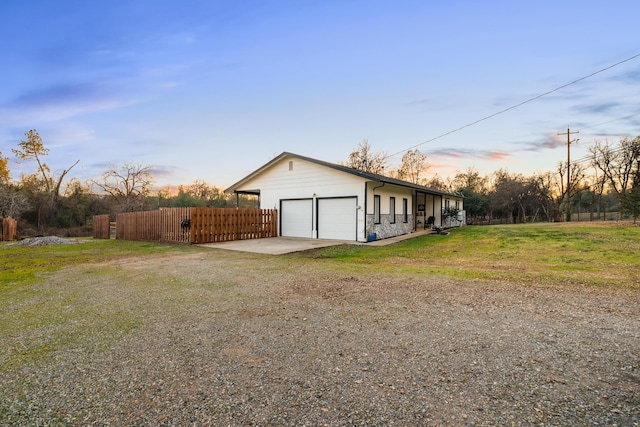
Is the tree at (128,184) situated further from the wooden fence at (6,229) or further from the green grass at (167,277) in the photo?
the green grass at (167,277)

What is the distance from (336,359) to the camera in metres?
2.86

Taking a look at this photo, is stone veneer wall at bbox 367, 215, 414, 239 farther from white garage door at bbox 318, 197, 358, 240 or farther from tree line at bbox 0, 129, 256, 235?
tree line at bbox 0, 129, 256, 235

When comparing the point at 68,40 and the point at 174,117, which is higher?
the point at 68,40

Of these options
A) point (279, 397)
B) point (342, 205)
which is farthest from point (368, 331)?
point (342, 205)

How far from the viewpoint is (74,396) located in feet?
7.50

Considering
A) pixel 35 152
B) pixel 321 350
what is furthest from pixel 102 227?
pixel 321 350

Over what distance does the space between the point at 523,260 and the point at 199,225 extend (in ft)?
40.9

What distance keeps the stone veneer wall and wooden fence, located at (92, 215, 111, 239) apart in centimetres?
1661

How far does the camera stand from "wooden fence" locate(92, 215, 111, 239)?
19703 mm

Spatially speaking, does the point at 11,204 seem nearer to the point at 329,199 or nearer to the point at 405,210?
the point at 329,199

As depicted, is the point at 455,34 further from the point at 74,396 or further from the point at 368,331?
the point at 74,396

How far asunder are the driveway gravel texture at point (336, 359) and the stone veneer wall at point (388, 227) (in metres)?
8.93

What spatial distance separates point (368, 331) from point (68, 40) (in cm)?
1482

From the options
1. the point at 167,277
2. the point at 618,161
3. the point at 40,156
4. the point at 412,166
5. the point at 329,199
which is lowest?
the point at 167,277
